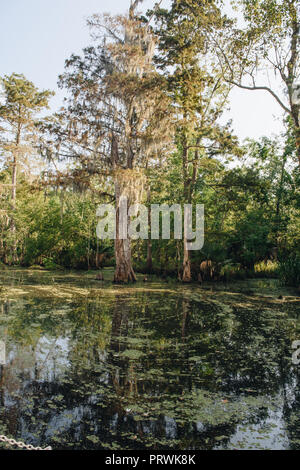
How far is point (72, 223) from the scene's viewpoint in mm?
19344

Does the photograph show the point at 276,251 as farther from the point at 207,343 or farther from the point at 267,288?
the point at 207,343

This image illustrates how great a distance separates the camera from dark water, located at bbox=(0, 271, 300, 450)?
100 inches

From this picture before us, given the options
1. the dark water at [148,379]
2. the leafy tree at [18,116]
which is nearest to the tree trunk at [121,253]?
the dark water at [148,379]

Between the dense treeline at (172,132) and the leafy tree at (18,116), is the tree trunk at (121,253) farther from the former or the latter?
the leafy tree at (18,116)

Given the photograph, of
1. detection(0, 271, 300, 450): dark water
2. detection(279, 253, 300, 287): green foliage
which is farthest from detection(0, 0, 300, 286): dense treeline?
detection(0, 271, 300, 450): dark water

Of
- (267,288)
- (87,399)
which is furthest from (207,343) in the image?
(267,288)

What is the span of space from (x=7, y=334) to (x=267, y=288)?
9.03 m

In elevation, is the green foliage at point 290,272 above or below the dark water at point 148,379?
above

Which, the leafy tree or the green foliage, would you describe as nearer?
the green foliage

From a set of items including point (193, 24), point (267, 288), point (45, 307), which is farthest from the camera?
point (267, 288)

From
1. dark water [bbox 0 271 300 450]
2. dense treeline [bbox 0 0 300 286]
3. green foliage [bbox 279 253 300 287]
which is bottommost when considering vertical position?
dark water [bbox 0 271 300 450]

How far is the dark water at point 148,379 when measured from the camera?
8.34 feet

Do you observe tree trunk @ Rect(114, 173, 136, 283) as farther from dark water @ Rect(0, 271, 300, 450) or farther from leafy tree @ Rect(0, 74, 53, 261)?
leafy tree @ Rect(0, 74, 53, 261)

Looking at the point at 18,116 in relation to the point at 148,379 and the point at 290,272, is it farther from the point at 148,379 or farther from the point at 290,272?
the point at 148,379
